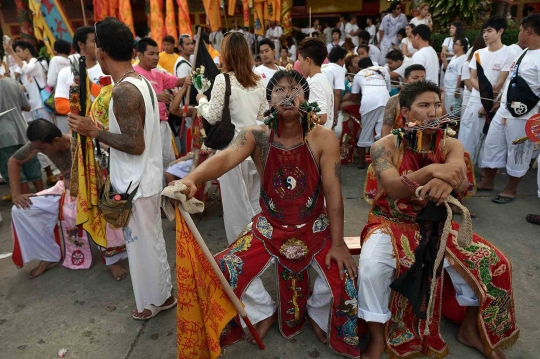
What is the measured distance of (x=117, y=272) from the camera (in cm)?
334

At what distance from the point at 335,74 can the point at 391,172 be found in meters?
3.36

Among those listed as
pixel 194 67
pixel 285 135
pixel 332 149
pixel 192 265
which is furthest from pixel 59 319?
pixel 194 67

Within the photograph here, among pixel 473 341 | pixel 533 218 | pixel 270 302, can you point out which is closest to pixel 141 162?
pixel 270 302

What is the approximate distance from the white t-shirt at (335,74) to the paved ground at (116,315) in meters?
2.14

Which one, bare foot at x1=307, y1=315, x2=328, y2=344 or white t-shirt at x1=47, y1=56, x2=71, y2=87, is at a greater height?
white t-shirt at x1=47, y1=56, x2=71, y2=87

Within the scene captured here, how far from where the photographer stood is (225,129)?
3195mm

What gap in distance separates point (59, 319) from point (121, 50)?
77.3 inches

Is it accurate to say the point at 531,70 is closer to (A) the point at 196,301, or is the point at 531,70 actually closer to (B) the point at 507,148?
(B) the point at 507,148

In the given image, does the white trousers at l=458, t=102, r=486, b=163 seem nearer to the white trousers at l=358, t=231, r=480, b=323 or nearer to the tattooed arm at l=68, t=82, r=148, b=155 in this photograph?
the white trousers at l=358, t=231, r=480, b=323

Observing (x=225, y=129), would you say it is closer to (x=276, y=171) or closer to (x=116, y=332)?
(x=276, y=171)

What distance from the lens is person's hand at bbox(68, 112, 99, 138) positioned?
8.11 feet

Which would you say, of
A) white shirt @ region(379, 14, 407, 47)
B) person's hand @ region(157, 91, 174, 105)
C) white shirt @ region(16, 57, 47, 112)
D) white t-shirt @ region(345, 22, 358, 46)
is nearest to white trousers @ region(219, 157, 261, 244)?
person's hand @ region(157, 91, 174, 105)

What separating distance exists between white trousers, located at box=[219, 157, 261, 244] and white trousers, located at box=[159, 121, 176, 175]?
149 centimetres

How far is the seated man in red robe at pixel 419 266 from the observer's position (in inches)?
86.3
